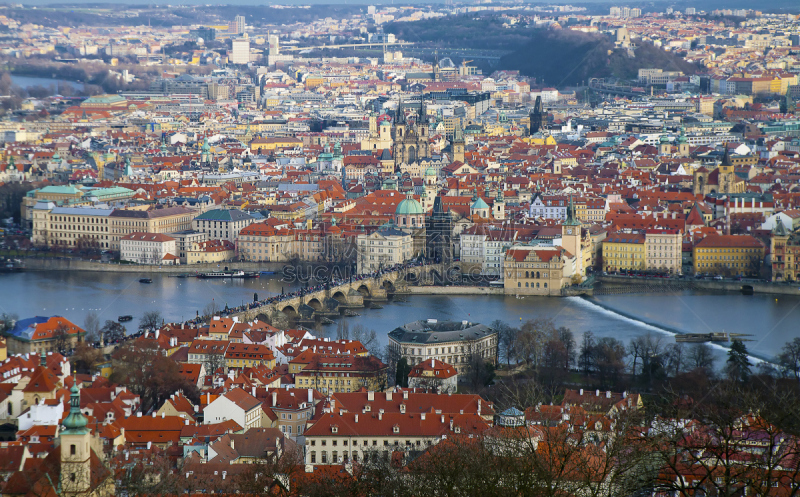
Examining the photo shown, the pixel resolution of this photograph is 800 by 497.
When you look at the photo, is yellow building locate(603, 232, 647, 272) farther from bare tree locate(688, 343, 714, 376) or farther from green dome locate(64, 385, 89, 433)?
green dome locate(64, 385, 89, 433)

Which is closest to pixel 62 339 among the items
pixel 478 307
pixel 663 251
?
pixel 478 307

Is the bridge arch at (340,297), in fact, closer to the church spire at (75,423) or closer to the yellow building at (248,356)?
the yellow building at (248,356)

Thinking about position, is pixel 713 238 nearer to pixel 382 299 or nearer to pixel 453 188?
pixel 382 299

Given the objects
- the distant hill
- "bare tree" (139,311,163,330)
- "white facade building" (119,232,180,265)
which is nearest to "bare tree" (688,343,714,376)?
"bare tree" (139,311,163,330)

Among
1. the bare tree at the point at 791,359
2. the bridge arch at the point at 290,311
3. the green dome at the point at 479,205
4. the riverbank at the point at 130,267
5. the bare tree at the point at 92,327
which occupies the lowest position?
the riverbank at the point at 130,267

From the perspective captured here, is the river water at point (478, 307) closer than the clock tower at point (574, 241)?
Yes

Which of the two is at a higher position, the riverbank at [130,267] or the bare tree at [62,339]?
the bare tree at [62,339]

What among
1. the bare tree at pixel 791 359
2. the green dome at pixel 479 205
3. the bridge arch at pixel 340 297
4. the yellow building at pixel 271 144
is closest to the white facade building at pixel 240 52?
the yellow building at pixel 271 144
